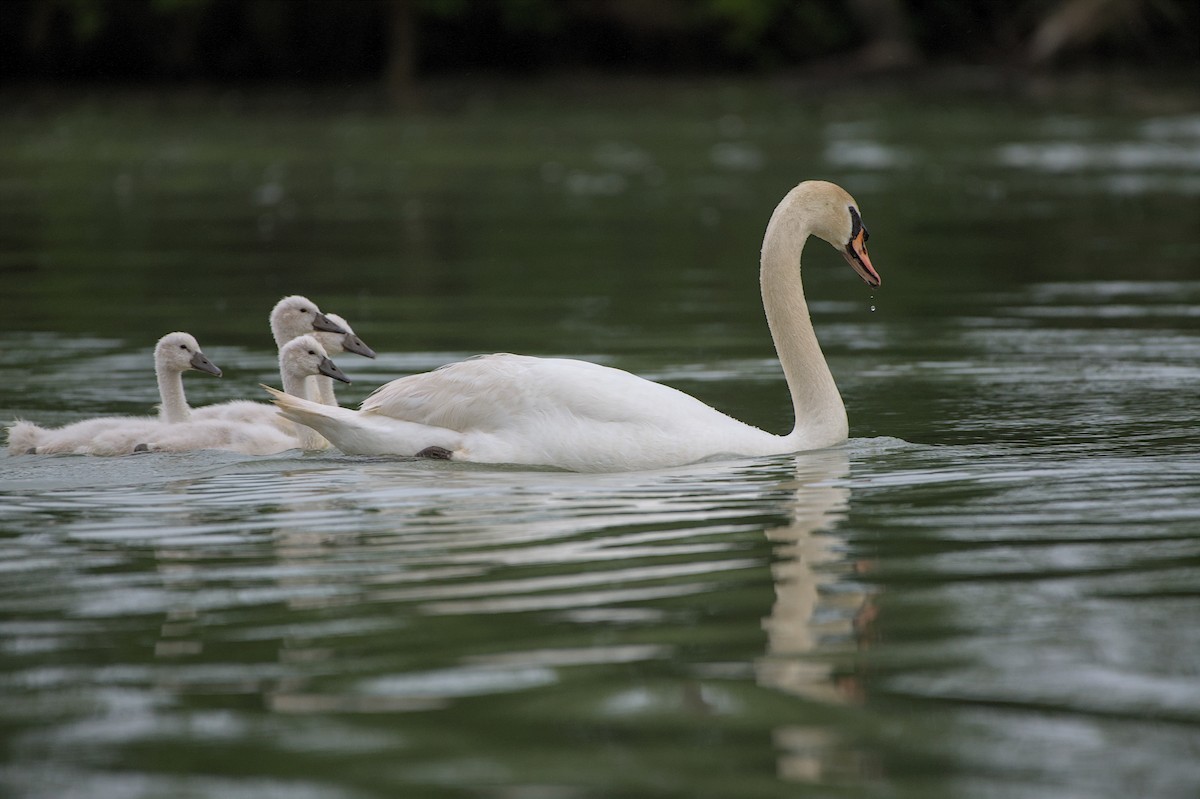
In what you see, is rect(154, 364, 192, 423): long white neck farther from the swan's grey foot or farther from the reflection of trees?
the reflection of trees

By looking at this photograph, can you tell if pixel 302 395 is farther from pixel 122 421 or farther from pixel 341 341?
pixel 122 421

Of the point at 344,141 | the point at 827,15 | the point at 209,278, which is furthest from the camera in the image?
the point at 827,15

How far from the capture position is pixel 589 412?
295 inches

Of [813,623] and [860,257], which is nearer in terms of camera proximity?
[813,623]

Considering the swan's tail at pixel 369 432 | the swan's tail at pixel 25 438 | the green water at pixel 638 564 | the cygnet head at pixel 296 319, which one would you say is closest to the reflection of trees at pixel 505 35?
the green water at pixel 638 564

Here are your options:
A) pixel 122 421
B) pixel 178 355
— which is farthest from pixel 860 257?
pixel 122 421

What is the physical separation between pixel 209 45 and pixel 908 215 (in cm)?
2881

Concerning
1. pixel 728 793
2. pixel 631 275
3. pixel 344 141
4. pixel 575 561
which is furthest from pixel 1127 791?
pixel 344 141

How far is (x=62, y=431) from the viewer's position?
828 cm

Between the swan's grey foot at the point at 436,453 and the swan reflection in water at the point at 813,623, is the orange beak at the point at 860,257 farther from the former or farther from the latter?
the swan's grey foot at the point at 436,453

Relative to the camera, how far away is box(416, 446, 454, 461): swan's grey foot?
7.67 meters

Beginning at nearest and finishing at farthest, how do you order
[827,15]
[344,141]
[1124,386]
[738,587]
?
1. [738,587]
2. [1124,386]
3. [344,141]
4. [827,15]

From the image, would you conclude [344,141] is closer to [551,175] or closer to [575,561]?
[551,175]

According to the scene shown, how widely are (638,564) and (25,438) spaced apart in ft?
11.5
